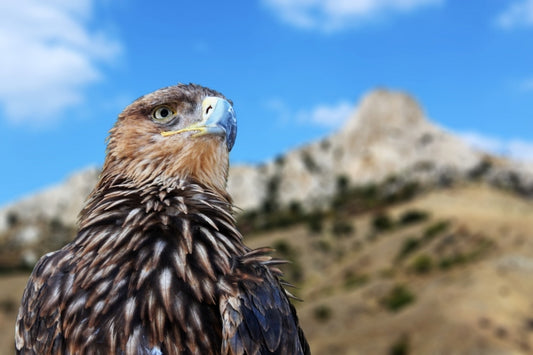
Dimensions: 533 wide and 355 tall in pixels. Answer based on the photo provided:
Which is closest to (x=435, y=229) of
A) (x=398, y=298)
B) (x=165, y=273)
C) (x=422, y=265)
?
(x=422, y=265)

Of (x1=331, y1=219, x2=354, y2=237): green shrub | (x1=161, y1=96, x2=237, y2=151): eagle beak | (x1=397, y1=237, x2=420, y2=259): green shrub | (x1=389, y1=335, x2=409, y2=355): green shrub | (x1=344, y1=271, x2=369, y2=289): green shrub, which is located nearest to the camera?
(x1=161, y1=96, x2=237, y2=151): eagle beak

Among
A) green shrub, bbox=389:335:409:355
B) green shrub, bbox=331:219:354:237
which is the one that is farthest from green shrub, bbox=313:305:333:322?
green shrub, bbox=331:219:354:237

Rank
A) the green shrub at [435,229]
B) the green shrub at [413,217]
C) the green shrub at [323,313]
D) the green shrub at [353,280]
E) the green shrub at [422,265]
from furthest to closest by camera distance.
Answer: the green shrub at [413,217] → the green shrub at [435,229] → the green shrub at [353,280] → the green shrub at [422,265] → the green shrub at [323,313]

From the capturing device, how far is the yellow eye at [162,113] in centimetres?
379

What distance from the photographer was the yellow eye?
12.4ft

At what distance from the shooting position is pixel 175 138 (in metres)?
3.70

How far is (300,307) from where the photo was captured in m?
39.8

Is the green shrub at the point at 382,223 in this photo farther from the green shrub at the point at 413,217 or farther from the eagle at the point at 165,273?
the eagle at the point at 165,273

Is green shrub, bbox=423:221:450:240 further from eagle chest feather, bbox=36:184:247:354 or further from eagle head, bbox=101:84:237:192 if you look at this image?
eagle chest feather, bbox=36:184:247:354

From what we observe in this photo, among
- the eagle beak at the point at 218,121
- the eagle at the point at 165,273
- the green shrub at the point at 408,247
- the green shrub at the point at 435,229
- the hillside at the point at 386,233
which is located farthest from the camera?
the green shrub at the point at 435,229

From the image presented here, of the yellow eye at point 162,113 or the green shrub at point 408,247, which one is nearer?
the yellow eye at point 162,113

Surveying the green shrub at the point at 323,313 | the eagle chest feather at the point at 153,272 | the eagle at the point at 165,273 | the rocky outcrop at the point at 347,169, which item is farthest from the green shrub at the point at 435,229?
the eagle chest feather at the point at 153,272

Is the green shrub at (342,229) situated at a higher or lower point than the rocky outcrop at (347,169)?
lower

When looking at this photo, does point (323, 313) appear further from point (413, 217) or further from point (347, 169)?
point (347, 169)
